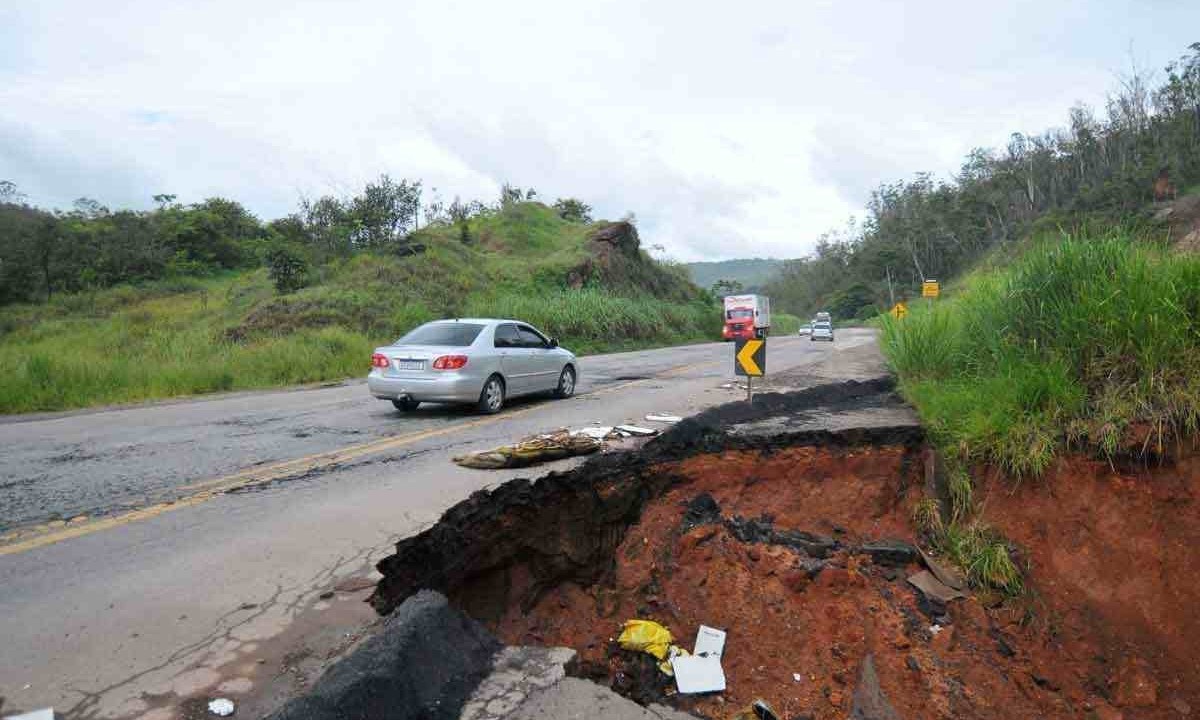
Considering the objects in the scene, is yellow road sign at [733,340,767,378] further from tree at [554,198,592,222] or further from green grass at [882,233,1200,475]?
tree at [554,198,592,222]

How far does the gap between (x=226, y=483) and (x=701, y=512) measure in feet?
13.3

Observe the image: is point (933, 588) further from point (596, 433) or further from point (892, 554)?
point (596, 433)

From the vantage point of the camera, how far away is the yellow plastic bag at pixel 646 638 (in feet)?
12.2

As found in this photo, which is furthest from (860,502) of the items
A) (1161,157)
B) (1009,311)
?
(1161,157)

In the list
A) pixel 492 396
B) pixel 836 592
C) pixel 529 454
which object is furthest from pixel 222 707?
pixel 492 396

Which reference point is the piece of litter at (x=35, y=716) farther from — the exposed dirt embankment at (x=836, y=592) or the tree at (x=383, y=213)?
the tree at (x=383, y=213)

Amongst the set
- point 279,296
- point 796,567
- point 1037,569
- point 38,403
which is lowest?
point 1037,569

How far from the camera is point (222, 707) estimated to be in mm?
2621

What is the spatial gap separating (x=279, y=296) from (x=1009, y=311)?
77.3 ft

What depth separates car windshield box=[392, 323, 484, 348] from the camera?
10.2 meters

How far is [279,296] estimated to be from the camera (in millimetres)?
24734

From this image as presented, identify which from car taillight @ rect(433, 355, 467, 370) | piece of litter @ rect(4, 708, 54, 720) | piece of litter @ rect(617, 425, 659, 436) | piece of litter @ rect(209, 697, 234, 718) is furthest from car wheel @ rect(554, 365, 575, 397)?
piece of litter @ rect(4, 708, 54, 720)

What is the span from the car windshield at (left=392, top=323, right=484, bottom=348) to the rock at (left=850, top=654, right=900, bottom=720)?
7.41 metres

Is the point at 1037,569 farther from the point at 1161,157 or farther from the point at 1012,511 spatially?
the point at 1161,157
